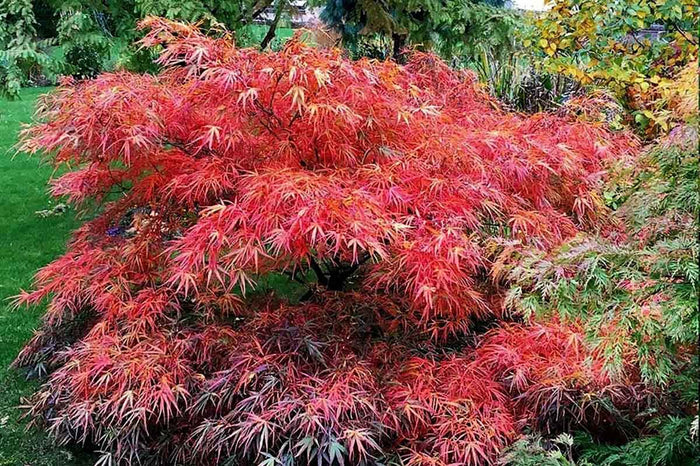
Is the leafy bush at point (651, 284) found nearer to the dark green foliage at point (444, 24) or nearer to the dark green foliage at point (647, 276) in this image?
the dark green foliage at point (647, 276)

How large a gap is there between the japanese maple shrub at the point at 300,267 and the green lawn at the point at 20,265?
142 millimetres

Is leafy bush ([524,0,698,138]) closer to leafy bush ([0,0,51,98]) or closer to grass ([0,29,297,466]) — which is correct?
grass ([0,29,297,466])

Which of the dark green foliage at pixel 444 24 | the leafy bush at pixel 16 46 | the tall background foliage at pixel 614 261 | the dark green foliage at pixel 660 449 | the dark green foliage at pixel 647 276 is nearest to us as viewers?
the dark green foliage at pixel 647 276

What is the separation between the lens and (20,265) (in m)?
4.42

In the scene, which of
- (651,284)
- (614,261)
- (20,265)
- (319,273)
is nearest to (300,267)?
(319,273)

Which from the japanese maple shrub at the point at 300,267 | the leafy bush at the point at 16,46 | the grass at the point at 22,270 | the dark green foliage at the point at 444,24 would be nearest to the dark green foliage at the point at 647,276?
the japanese maple shrub at the point at 300,267

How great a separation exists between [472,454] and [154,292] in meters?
1.31

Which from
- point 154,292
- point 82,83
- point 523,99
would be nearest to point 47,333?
point 154,292

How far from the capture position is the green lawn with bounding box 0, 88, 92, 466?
101 inches

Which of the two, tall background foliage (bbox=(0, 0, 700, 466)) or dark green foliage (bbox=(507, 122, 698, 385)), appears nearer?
dark green foliage (bbox=(507, 122, 698, 385))

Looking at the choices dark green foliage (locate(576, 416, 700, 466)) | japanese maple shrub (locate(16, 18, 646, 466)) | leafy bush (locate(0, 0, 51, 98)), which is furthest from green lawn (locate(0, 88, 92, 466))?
dark green foliage (locate(576, 416, 700, 466))

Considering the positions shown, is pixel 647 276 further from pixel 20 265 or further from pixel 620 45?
pixel 20 265

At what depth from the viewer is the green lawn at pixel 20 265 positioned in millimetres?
2562

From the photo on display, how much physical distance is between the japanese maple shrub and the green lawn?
142 millimetres
